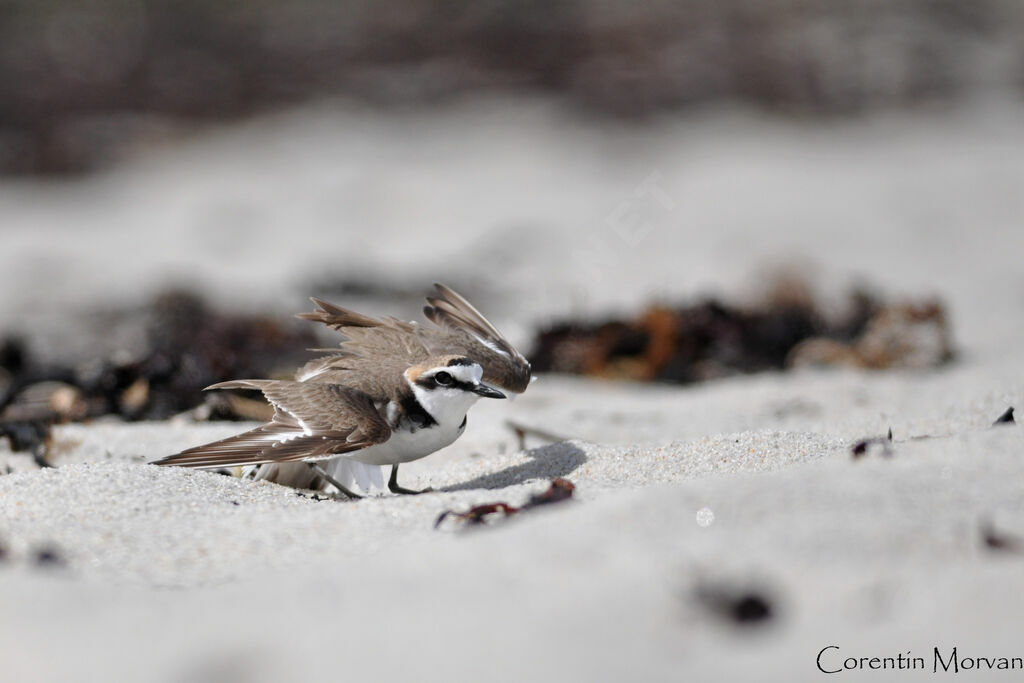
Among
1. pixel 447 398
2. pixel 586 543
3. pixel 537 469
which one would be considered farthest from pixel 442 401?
pixel 586 543

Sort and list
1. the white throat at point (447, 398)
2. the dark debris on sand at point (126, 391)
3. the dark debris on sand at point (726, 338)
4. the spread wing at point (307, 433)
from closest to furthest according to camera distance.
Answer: the spread wing at point (307, 433), the white throat at point (447, 398), the dark debris on sand at point (126, 391), the dark debris on sand at point (726, 338)

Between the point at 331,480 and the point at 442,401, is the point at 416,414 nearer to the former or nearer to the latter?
the point at 442,401

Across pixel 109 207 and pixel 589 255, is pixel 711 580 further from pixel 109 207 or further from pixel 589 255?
pixel 109 207

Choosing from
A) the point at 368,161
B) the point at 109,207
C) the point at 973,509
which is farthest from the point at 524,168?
the point at 973,509

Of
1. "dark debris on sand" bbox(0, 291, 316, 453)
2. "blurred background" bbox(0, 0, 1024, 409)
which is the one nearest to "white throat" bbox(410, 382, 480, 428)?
"dark debris on sand" bbox(0, 291, 316, 453)

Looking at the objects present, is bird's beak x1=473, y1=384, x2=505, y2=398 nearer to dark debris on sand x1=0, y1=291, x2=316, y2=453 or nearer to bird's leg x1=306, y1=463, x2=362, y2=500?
bird's leg x1=306, y1=463, x2=362, y2=500

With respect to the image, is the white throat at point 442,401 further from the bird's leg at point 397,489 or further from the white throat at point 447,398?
the bird's leg at point 397,489

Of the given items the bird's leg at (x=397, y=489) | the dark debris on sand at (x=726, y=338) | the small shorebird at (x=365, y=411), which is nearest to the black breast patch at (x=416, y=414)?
the small shorebird at (x=365, y=411)
